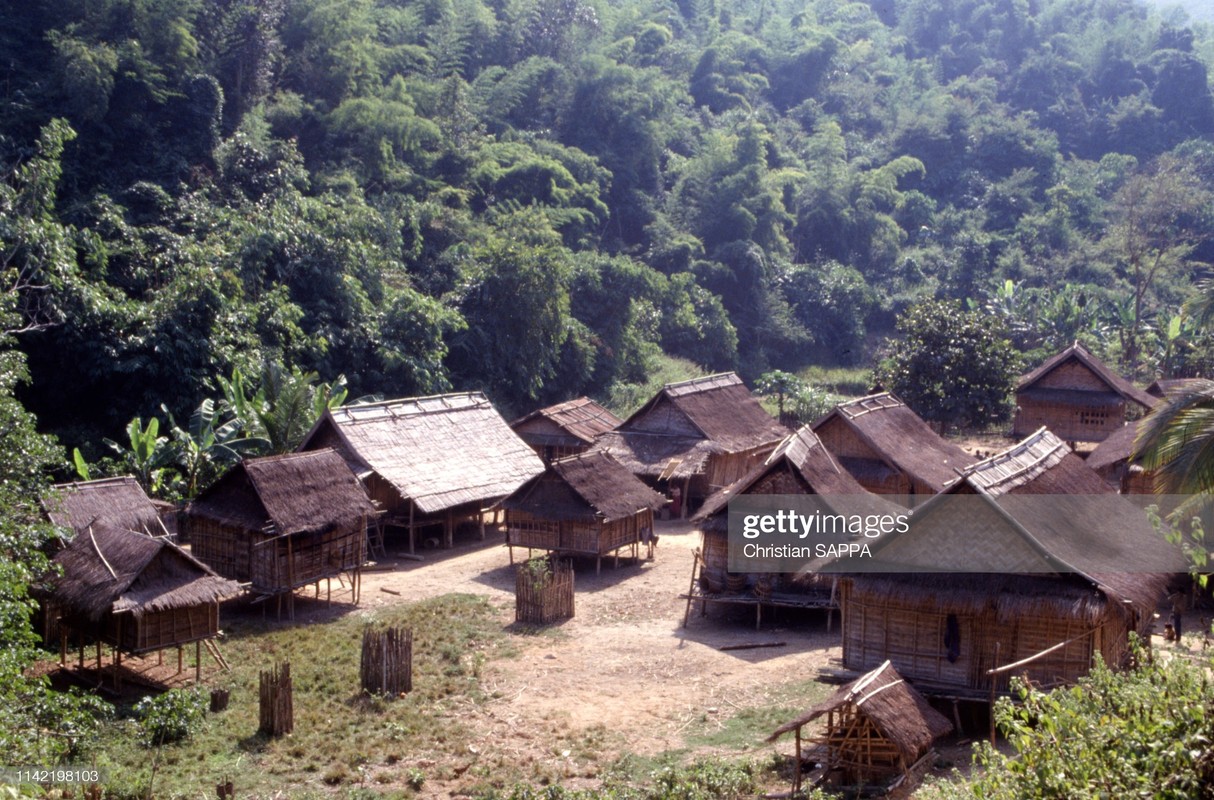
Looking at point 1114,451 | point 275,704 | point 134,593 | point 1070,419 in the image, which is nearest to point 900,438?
point 1114,451

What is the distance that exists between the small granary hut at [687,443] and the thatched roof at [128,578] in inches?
456

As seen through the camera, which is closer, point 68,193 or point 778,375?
point 68,193

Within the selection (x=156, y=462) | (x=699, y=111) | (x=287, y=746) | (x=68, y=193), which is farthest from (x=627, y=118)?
(x=287, y=746)

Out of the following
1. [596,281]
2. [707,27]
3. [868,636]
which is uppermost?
[707,27]

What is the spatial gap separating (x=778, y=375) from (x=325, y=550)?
63.2 ft

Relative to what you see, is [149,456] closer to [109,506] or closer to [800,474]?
[109,506]

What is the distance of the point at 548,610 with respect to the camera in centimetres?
1822

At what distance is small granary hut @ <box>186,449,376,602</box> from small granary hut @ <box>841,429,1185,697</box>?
342 inches

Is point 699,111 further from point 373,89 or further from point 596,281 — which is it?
point 596,281

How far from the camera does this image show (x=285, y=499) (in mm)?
18109

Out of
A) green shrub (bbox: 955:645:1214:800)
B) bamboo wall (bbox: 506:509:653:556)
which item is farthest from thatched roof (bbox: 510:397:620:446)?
green shrub (bbox: 955:645:1214:800)

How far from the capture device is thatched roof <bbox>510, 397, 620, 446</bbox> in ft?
89.9

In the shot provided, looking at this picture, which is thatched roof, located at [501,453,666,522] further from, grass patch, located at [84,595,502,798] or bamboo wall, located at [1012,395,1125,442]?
bamboo wall, located at [1012,395,1125,442]

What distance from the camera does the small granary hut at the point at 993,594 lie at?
44.3 ft
